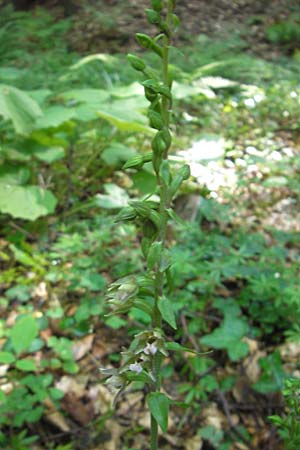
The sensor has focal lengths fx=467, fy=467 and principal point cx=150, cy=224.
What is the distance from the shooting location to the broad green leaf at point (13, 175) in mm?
2945

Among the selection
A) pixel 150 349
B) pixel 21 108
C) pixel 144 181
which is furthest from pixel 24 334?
pixel 21 108

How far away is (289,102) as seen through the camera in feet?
14.3

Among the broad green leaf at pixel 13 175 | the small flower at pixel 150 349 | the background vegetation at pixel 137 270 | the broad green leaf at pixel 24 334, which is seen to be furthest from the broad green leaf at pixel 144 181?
the small flower at pixel 150 349

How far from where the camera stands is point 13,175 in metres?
3.01

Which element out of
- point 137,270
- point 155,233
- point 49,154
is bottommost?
point 137,270

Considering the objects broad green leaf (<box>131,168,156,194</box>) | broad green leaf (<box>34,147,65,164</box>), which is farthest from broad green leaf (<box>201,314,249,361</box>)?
broad green leaf (<box>34,147,65,164</box>)

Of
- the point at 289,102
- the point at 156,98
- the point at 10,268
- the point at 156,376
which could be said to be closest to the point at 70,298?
the point at 10,268

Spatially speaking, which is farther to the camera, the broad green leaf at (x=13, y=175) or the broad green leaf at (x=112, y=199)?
the broad green leaf at (x=13, y=175)

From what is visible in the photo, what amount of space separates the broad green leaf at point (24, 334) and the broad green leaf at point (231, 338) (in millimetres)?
713

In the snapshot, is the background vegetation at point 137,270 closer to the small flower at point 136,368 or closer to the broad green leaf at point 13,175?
the broad green leaf at point 13,175

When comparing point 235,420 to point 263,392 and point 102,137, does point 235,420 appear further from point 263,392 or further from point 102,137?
point 102,137

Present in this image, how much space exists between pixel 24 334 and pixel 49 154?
1441mm

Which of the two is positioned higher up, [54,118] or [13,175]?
[54,118]

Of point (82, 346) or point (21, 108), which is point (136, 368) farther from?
point (21, 108)
